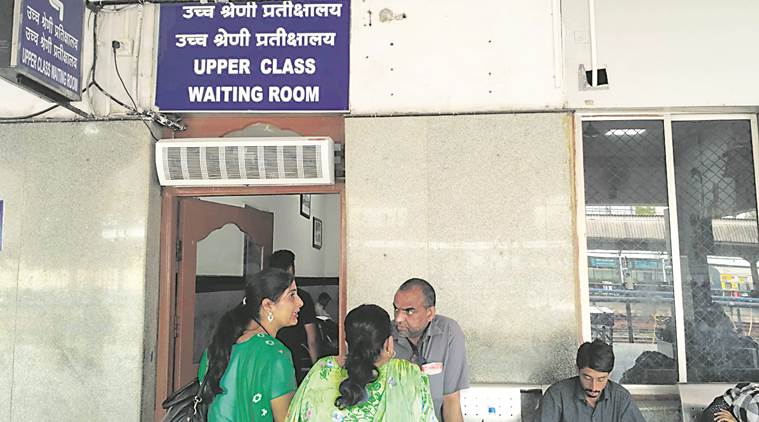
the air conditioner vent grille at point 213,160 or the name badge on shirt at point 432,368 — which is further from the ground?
the air conditioner vent grille at point 213,160

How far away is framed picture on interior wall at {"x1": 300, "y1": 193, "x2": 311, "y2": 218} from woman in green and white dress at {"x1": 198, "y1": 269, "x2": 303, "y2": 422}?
460 centimetres

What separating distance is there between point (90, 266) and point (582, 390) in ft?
9.01

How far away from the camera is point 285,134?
3.93m

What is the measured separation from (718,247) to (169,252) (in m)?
3.15

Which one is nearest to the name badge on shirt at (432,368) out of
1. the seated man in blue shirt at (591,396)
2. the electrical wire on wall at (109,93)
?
the seated man in blue shirt at (591,396)

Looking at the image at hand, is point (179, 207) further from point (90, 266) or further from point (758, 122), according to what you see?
point (758, 122)

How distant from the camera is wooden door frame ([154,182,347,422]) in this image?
3.77 meters

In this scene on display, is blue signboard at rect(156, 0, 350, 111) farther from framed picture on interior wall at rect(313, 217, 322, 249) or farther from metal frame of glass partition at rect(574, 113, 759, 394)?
framed picture on interior wall at rect(313, 217, 322, 249)

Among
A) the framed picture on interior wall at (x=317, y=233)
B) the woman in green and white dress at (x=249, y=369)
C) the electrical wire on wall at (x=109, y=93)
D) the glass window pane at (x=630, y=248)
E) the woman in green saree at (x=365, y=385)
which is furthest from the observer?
the framed picture on interior wall at (x=317, y=233)

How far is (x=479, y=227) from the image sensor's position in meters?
3.53

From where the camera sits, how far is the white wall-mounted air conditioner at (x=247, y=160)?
11.8 feet

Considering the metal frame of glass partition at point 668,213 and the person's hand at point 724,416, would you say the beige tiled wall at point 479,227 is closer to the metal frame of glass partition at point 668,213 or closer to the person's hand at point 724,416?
the metal frame of glass partition at point 668,213

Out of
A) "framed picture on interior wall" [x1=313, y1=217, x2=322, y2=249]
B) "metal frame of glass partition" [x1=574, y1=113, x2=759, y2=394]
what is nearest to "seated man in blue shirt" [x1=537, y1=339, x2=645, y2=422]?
"metal frame of glass partition" [x1=574, y1=113, x2=759, y2=394]

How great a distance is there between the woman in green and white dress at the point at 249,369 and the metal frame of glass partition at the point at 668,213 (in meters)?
1.88
